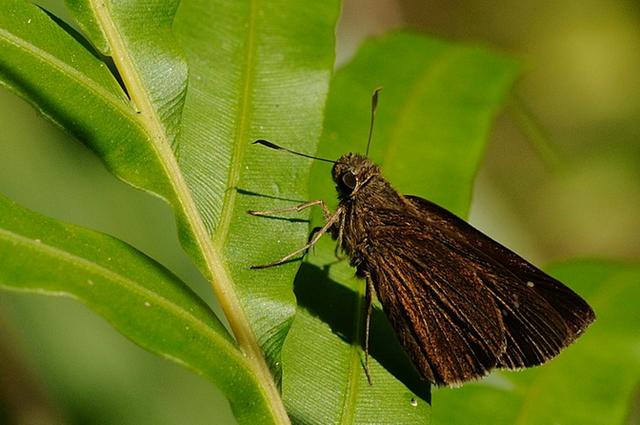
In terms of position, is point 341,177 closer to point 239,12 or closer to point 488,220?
point 239,12

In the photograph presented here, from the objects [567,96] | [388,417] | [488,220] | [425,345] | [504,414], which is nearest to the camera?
[388,417]

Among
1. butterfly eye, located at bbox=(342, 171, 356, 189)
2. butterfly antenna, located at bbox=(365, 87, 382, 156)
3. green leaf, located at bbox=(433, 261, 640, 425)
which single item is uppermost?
butterfly antenna, located at bbox=(365, 87, 382, 156)

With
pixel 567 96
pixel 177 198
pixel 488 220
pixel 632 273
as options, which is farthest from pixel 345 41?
pixel 177 198

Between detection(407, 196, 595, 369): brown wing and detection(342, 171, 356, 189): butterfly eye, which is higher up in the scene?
detection(342, 171, 356, 189): butterfly eye

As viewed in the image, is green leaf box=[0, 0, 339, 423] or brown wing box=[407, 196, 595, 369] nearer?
green leaf box=[0, 0, 339, 423]

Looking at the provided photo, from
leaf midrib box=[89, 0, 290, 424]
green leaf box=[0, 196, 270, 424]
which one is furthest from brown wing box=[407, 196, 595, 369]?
green leaf box=[0, 196, 270, 424]

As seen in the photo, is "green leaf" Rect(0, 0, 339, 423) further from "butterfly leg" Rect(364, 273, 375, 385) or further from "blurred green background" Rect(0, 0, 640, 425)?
"blurred green background" Rect(0, 0, 640, 425)

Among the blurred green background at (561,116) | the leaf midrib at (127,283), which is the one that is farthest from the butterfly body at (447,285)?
the blurred green background at (561,116)
